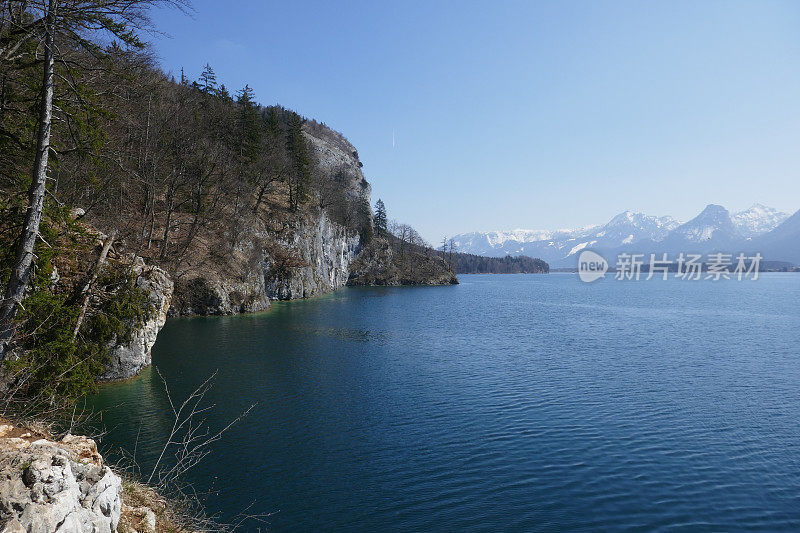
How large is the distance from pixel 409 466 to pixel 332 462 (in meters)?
2.68

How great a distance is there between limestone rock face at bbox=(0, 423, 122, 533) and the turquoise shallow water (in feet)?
18.5

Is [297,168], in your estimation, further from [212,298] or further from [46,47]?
[46,47]

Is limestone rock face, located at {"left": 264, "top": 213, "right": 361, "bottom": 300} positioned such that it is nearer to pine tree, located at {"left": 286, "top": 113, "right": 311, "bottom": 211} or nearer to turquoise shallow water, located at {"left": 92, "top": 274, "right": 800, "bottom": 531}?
pine tree, located at {"left": 286, "top": 113, "right": 311, "bottom": 211}

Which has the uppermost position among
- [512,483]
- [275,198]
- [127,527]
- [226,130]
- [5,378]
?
[226,130]

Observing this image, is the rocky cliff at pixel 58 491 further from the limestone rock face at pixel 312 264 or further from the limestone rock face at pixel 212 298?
the limestone rock face at pixel 312 264

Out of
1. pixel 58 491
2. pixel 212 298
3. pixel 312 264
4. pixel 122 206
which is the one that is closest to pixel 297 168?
pixel 312 264

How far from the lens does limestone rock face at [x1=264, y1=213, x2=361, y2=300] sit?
65.2 m

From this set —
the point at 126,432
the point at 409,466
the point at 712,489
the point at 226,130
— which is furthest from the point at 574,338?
the point at 226,130

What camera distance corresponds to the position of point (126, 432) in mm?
16422

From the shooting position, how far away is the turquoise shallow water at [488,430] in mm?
12094

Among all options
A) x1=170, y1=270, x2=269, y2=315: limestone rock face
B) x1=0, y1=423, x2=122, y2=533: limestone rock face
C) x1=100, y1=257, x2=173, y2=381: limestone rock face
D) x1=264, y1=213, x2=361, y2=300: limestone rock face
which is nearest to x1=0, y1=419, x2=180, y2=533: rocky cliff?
x1=0, y1=423, x2=122, y2=533: limestone rock face

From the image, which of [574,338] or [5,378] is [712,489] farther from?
[574,338]

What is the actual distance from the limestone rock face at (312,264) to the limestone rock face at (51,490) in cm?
5812

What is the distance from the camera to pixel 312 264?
252 feet
